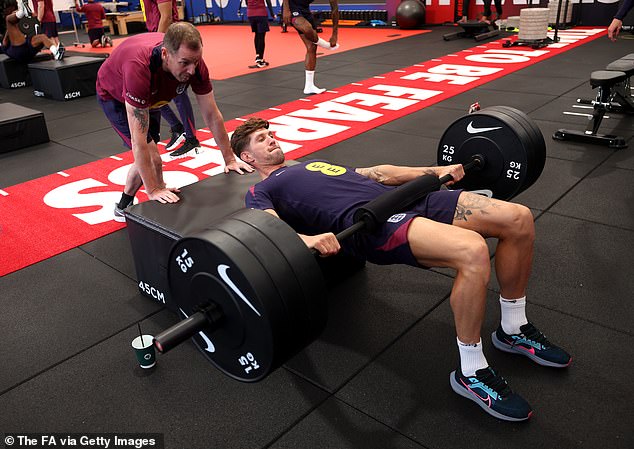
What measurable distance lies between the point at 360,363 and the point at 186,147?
2612 mm

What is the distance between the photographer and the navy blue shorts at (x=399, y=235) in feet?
5.42

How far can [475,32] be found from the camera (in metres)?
8.66

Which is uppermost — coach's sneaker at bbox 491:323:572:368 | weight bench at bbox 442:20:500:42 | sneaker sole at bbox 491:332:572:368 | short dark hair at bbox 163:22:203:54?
short dark hair at bbox 163:22:203:54

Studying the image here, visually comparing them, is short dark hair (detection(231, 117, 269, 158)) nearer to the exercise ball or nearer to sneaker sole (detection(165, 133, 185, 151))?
sneaker sole (detection(165, 133, 185, 151))

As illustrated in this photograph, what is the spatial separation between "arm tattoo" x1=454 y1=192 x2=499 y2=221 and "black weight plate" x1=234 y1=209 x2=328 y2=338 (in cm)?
64

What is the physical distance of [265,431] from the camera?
156cm

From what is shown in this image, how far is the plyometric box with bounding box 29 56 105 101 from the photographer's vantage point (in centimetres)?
620

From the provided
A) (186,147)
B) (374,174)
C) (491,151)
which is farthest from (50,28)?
(491,151)

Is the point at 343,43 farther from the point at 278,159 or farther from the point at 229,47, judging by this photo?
the point at 278,159

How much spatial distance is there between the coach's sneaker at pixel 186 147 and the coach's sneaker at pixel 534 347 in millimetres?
2688

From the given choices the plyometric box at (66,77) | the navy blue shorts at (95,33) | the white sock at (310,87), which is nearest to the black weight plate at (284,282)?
the white sock at (310,87)

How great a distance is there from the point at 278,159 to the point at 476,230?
0.80 metres

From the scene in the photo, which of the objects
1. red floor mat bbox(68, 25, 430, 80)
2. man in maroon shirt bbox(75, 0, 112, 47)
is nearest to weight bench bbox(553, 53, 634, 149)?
red floor mat bbox(68, 25, 430, 80)

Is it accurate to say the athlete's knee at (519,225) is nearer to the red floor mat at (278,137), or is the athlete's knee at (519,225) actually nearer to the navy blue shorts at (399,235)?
the navy blue shorts at (399,235)
